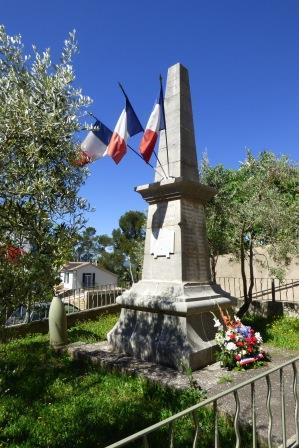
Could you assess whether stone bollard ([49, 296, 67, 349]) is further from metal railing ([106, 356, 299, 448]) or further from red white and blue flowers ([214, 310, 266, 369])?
metal railing ([106, 356, 299, 448])

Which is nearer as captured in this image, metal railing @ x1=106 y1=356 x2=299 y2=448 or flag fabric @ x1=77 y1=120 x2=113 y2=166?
metal railing @ x1=106 y1=356 x2=299 y2=448

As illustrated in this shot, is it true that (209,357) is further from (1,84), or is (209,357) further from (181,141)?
(1,84)

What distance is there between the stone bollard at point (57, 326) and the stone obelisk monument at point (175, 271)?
126 cm

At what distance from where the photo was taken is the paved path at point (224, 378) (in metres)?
4.41

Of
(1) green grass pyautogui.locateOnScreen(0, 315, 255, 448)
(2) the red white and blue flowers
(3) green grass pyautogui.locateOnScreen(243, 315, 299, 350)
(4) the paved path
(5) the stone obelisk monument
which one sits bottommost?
(1) green grass pyautogui.locateOnScreen(0, 315, 255, 448)

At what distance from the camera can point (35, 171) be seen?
4.81 metres

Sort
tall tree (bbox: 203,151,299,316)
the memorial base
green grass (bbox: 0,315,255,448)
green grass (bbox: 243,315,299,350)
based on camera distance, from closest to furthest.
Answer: green grass (bbox: 0,315,255,448)
the memorial base
green grass (bbox: 243,315,299,350)
tall tree (bbox: 203,151,299,316)

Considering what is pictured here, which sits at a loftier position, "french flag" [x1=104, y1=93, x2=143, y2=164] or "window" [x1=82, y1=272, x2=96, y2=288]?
"french flag" [x1=104, y1=93, x2=143, y2=164]

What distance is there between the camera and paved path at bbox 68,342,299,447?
4.41 meters

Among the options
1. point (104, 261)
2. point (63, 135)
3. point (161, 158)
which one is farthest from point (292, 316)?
point (104, 261)

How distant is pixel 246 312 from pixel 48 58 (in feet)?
35.7

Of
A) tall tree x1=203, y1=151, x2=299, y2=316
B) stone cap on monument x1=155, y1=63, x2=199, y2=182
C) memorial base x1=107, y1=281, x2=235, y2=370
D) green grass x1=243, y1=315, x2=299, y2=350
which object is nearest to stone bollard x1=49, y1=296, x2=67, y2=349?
memorial base x1=107, y1=281, x2=235, y2=370

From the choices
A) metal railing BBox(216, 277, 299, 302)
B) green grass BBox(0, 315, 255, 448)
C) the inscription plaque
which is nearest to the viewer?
green grass BBox(0, 315, 255, 448)

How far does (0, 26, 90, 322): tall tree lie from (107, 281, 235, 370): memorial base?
2931 millimetres
